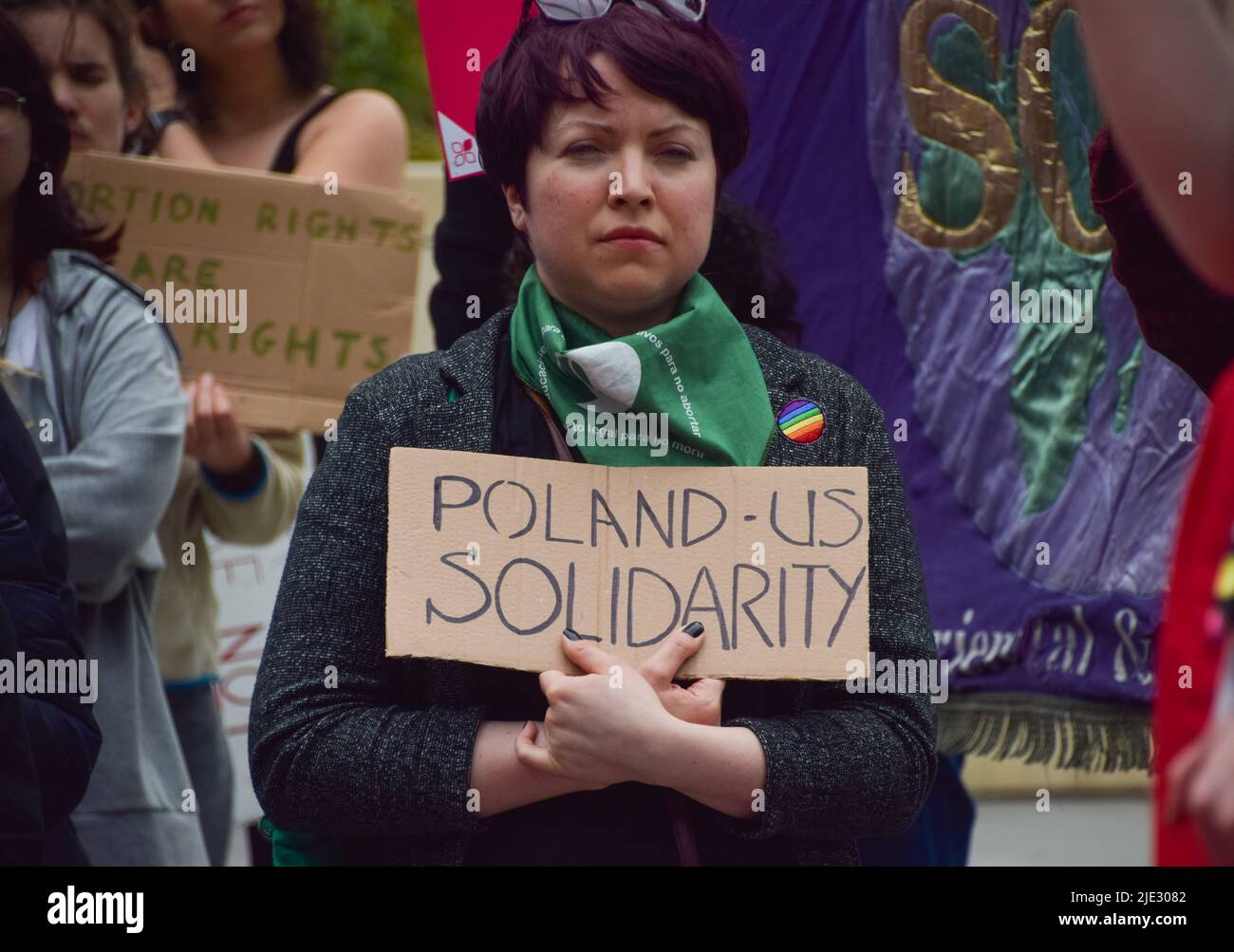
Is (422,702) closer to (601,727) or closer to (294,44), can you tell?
(601,727)

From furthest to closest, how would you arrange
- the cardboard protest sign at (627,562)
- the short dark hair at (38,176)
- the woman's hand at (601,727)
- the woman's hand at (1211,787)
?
the short dark hair at (38,176), the cardboard protest sign at (627,562), the woman's hand at (601,727), the woman's hand at (1211,787)

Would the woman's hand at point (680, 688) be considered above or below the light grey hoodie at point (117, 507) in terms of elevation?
below

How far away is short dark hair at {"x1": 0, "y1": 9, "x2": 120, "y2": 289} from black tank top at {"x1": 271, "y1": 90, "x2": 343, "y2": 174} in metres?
0.53

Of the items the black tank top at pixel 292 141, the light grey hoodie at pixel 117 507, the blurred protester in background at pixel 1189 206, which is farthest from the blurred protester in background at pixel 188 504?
the blurred protester in background at pixel 1189 206

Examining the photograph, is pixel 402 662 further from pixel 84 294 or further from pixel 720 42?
pixel 84 294

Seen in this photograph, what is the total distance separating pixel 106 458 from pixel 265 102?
1.14 meters

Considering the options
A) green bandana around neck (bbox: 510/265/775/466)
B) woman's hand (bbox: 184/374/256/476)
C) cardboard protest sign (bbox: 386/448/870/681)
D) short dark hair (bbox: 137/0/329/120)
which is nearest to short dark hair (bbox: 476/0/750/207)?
green bandana around neck (bbox: 510/265/775/466)

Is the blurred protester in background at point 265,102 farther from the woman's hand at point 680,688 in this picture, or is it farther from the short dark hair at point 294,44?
the woman's hand at point 680,688

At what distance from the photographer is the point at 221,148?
3971 millimetres

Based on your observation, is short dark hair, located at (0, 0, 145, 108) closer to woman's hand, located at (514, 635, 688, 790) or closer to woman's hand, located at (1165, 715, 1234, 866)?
woman's hand, located at (514, 635, 688, 790)

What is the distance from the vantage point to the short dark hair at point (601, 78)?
207cm

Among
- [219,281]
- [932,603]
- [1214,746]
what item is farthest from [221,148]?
[1214,746]

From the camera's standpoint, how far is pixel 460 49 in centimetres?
321

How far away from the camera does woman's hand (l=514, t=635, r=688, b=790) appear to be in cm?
182
